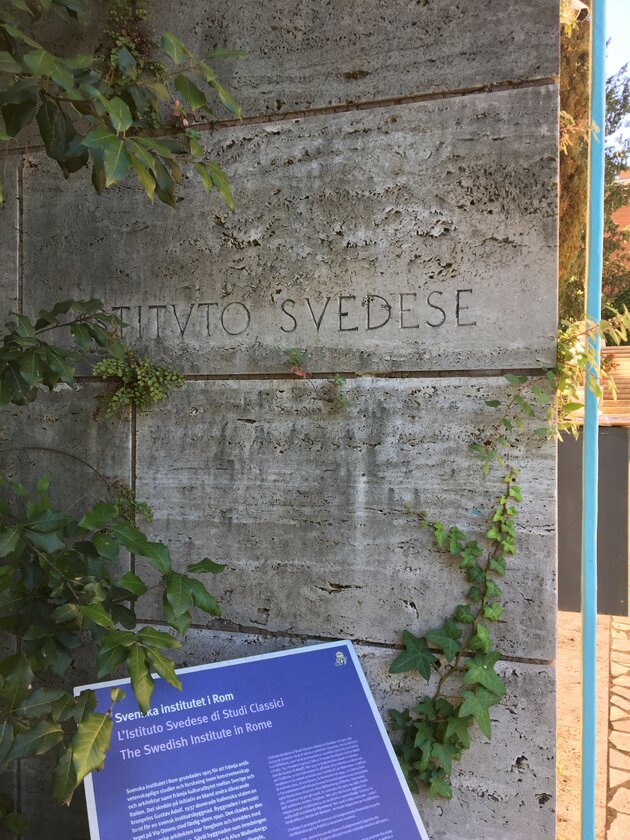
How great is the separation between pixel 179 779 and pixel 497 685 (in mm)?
1128

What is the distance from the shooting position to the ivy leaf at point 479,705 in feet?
7.00

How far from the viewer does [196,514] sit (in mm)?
2561

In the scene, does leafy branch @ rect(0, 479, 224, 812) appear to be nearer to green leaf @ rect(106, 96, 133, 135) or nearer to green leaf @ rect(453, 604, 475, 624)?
green leaf @ rect(453, 604, 475, 624)

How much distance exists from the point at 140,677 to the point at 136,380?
4.33 ft

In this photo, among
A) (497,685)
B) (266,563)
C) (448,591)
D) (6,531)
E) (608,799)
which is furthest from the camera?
(608,799)

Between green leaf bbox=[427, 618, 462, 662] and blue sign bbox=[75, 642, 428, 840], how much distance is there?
0.31 m

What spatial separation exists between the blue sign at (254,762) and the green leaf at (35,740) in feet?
1.15

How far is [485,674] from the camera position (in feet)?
7.14

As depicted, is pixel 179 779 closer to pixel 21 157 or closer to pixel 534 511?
pixel 534 511

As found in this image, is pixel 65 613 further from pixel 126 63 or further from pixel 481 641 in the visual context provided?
pixel 126 63

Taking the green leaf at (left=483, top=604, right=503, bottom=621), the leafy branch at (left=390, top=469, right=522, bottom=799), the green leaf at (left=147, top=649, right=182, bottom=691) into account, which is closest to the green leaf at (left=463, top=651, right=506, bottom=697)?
the leafy branch at (left=390, top=469, right=522, bottom=799)

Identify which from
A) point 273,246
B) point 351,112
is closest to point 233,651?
point 273,246

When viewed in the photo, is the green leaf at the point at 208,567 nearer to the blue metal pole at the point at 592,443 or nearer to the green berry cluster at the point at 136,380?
the green berry cluster at the point at 136,380

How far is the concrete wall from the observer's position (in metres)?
2.24
